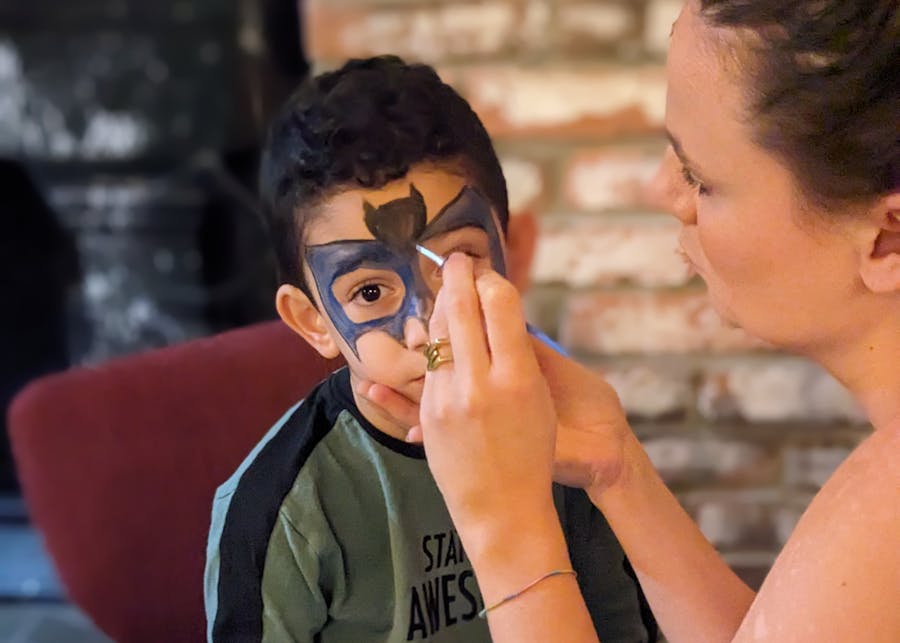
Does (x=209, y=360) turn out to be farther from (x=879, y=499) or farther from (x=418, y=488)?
(x=879, y=499)

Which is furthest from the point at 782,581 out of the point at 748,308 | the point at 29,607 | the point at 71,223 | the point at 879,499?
the point at 29,607

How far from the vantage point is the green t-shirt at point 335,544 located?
711mm

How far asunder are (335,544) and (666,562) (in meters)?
0.28

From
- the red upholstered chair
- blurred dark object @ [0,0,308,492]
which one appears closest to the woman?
the red upholstered chair

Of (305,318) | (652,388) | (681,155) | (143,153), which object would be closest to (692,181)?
(681,155)

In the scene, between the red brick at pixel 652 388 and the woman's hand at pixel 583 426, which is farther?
the red brick at pixel 652 388

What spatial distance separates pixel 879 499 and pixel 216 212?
3.98ft

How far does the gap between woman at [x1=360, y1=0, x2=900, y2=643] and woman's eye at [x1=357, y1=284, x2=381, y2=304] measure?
121 mm

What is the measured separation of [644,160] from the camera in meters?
1.16

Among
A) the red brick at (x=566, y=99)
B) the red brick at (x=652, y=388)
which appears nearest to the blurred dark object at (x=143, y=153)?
the red brick at (x=566, y=99)

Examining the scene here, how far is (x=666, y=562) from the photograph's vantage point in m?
0.76

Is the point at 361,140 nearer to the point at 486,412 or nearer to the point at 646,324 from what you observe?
the point at 486,412

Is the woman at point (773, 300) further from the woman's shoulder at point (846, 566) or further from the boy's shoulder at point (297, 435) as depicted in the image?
the boy's shoulder at point (297, 435)

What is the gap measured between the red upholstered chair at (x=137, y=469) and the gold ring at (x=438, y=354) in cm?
27
